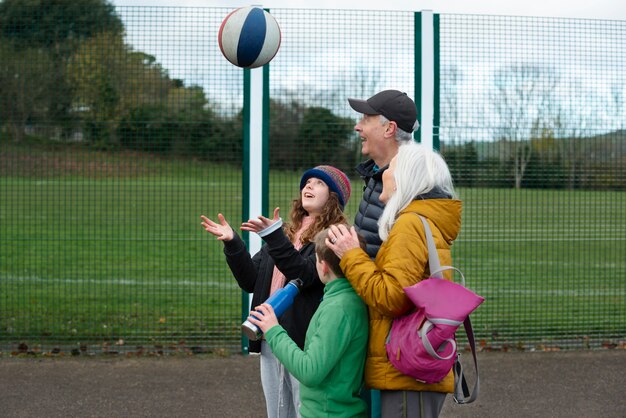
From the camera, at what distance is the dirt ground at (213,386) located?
18.6 feet

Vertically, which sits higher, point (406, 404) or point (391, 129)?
point (391, 129)

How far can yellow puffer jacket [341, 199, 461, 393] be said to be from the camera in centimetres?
304

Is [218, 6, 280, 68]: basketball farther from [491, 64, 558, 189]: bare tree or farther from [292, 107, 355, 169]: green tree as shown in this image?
[491, 64, 558, 189]: bare tree

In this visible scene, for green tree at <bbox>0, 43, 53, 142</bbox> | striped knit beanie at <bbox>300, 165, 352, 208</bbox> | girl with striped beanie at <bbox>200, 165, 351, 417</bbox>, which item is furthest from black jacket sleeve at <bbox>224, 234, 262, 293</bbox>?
green tree at <bbox>0, 43, 53, 142</bbox>

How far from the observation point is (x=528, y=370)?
6.65 metres

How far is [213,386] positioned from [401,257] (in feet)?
11.6

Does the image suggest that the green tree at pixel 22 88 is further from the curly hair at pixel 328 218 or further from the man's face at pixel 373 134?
the man's face at pixel 373 134

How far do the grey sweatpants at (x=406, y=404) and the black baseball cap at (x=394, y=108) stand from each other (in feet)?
4.29

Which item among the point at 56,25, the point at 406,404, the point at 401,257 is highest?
the point at 56,25

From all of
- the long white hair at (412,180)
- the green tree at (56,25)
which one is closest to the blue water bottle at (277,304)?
the long white hair at (412,180)

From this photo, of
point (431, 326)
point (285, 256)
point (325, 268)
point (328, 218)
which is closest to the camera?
point (431, 326)

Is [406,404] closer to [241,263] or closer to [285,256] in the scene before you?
[285,256]

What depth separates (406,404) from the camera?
10.4 feet

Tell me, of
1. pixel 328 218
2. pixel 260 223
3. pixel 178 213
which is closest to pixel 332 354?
pixel 260 223
